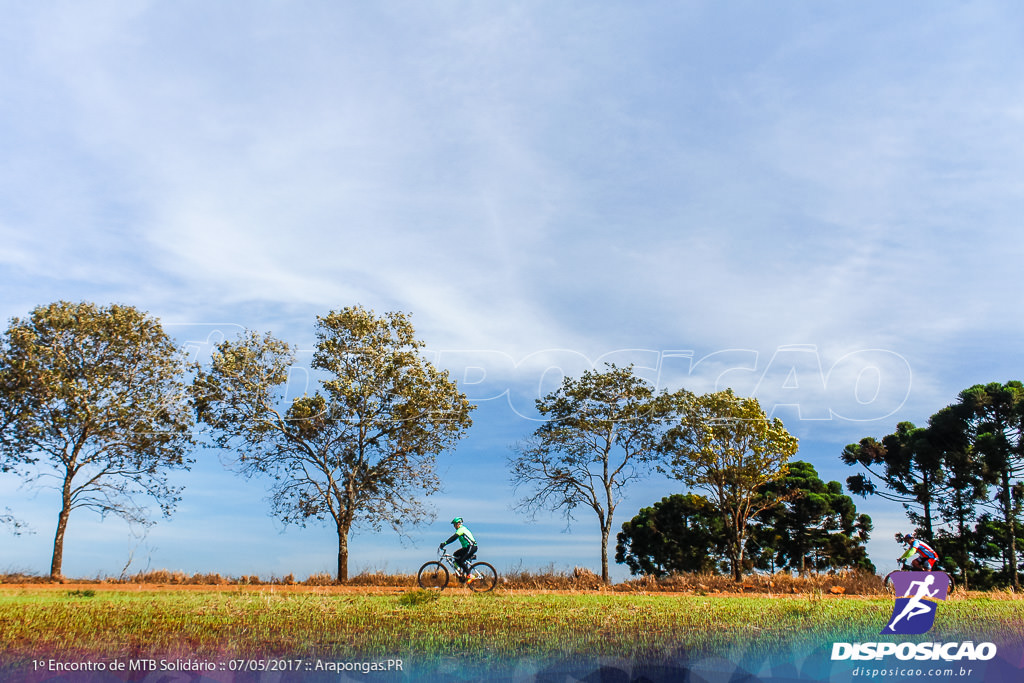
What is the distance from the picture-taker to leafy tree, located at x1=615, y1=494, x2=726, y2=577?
40.8 m

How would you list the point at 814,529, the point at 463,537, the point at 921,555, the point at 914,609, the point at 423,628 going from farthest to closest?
the point at 814,529 → the point at 921,555 → the point at 463,537 → the point at 914,609 → the point at 423,628

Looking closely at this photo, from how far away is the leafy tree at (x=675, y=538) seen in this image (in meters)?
40.8

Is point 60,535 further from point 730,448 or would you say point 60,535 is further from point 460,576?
point 730,448

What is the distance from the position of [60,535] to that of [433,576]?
1838 cm

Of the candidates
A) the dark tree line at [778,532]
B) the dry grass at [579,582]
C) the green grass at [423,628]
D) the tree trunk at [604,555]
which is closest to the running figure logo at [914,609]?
the green grass at [423,628]

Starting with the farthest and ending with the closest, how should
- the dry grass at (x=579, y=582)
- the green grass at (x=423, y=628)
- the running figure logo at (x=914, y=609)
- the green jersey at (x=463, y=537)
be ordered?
the dry grass at (x=579, y=582) < the green jersey at (x=463, y=537) < the running figure logo at (x=914, y=609) < the green grass at (x=423, y=628)

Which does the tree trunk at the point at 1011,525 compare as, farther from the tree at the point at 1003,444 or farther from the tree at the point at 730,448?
the tree at the point at 730,448

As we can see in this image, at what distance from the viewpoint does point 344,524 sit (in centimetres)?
2894

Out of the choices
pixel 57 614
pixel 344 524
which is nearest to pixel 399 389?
pixel 344 524

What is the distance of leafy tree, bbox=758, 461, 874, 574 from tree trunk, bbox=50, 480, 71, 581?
35.1m

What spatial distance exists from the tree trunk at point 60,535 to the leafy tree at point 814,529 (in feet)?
115

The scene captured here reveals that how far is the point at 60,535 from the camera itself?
28562mm

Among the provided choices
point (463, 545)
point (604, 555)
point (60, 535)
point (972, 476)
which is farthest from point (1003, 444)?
point (60, 535)

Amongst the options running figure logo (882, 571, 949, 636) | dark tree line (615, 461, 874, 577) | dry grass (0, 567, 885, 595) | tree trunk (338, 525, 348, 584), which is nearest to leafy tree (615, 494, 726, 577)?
dark tree line (615, 461, 874, 577)
